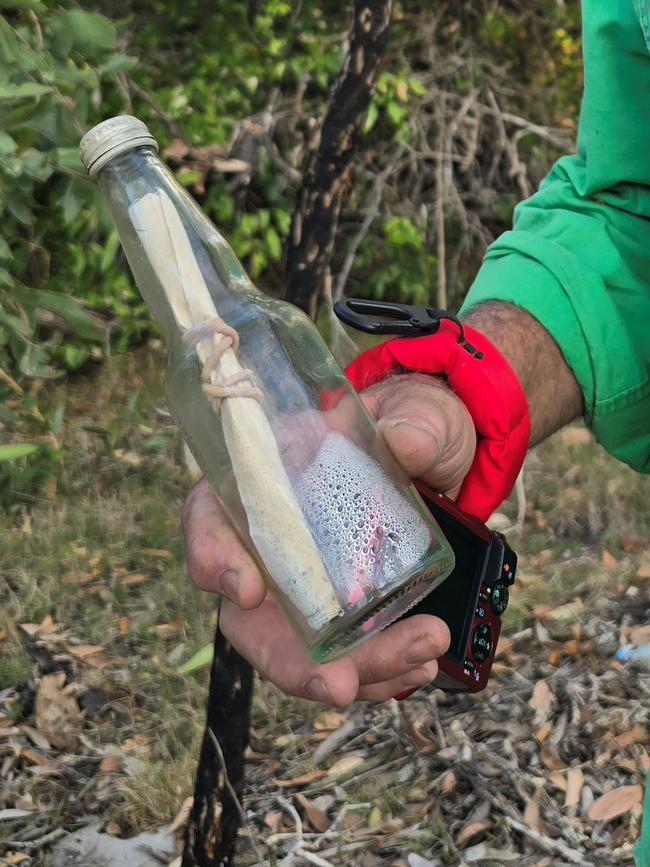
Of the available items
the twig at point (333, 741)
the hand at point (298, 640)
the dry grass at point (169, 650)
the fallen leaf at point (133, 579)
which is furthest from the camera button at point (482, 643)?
the fallen leaf at point (133, 579)

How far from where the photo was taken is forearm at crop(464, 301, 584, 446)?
149 cm

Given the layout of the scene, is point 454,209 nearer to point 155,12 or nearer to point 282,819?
point 155,12

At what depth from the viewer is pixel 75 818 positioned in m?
2.17

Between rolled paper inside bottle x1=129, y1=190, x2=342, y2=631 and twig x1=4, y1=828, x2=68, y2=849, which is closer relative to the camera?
rolled paper inside bottle x1=129, y1=190, x2=342, y2=631

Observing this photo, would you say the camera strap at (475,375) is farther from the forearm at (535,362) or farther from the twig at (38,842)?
the twig at (38,842)

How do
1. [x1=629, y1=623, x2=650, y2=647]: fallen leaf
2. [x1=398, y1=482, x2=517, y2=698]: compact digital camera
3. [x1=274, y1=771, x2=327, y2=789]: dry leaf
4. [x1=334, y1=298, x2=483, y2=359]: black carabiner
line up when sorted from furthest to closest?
[x1=629, y1=623, x2=650, y2=647]: fallen leaf
[x1=274, y1=771, x2=327, y2=789]: dry leaf
[x1=334, y1=298, x2=483, y2=359]: black carabiner
[x1=398, y1=482, x2=517, y2=698]: compact digital camera

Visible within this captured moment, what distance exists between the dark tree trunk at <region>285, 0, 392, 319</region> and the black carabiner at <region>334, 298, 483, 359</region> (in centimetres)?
27

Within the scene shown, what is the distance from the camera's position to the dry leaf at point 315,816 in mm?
2113

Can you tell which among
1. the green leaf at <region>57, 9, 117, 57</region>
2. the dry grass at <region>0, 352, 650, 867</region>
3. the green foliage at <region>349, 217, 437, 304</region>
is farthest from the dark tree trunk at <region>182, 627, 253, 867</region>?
the green foliage at <region>349, 217, 437, 304</region>

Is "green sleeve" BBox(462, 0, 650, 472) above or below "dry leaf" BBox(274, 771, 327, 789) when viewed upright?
above

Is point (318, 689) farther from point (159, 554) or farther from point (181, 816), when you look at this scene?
point (159, 554)

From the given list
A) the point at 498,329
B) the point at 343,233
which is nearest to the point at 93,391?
the point at 343,233

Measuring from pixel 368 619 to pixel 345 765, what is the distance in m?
1.28

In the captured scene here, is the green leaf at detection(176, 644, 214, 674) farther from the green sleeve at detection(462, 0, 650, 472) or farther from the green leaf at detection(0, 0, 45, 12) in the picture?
the green leaf at detection(0, 0, 45, 12)
